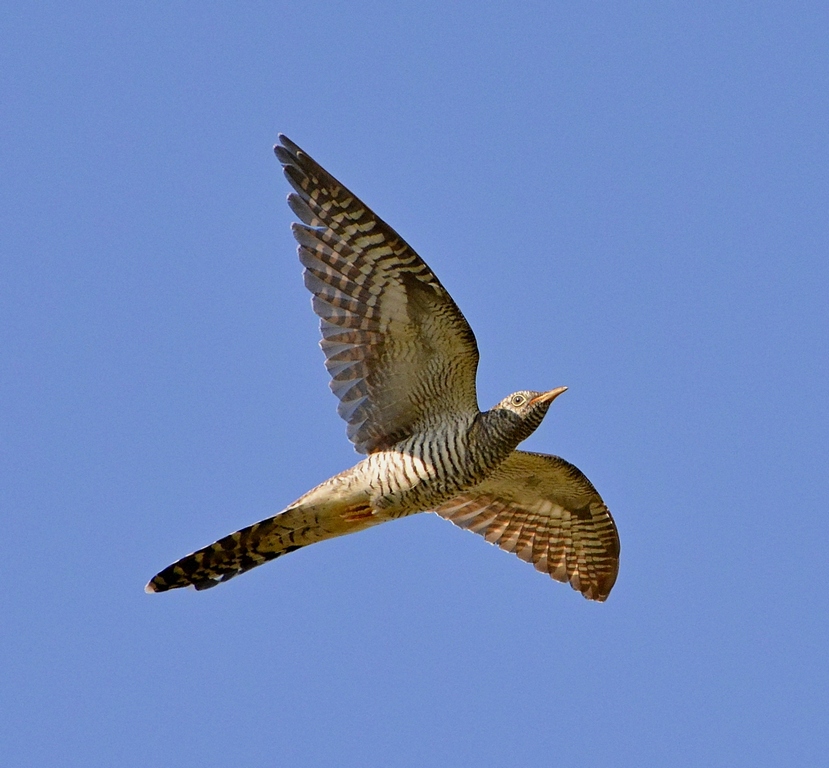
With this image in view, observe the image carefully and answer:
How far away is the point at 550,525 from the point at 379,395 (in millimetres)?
2477

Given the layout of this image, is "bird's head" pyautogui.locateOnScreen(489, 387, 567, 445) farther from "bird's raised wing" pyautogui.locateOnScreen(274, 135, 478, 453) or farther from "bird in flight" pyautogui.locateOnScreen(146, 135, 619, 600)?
"bird's raised wing" pyautogui.locateOnScreen(274, 135, 478, 453)

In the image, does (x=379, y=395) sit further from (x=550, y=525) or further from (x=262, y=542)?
(x=550, y=525)

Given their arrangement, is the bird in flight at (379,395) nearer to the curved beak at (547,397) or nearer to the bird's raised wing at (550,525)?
the curved beak at (547,397)

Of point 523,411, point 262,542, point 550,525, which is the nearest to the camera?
point 523,411

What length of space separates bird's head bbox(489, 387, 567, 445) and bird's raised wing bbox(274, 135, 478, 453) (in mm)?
386

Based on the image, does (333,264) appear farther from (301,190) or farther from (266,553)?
(266,553)

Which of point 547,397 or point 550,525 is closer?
point 547,397

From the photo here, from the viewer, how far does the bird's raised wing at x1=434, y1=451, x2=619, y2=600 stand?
12680mm

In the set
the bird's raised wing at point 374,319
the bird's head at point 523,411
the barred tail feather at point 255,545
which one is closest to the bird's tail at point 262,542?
the barred tail feather at point 255,545

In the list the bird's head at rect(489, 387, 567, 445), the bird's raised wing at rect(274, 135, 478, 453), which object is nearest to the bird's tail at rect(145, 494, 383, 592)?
the bird's raised wing at rect(274, 135, 478, 453)

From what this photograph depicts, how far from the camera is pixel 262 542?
1119cm

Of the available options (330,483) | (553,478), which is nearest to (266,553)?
(330,483)

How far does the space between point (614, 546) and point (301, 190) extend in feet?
14.5

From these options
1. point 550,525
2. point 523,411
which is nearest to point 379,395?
point 523,411
